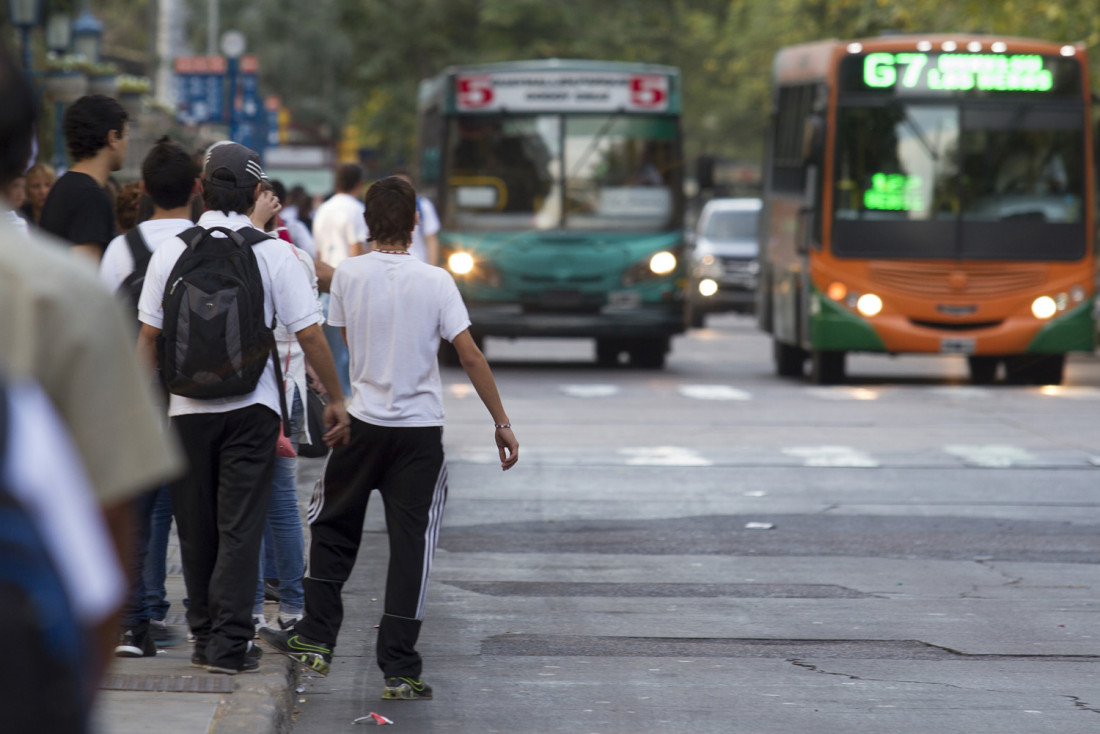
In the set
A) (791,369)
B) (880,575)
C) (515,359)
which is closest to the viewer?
(880,575)

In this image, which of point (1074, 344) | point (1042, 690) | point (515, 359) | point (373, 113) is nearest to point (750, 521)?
point (1042, 690)

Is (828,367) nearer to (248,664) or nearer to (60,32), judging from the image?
(60,32)

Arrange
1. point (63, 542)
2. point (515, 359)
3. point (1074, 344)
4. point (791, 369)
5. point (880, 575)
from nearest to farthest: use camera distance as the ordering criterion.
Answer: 1. point (63, 542)
2. point (880, 575)
3. point (1074, 344)
4. point (791, 369)
5. point (515, 359)

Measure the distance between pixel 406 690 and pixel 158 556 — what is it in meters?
0.99

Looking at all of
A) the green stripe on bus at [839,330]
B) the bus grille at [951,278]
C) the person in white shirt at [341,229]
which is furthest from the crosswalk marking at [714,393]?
the person in white shirt at [341,229]

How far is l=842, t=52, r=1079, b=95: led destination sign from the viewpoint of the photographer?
19031mm

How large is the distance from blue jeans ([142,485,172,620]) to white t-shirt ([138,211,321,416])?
0.55 meters

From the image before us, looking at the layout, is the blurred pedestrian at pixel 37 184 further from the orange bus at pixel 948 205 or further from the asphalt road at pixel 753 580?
the orange bus at pixel 948 205

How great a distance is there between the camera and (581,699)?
588 centimetres

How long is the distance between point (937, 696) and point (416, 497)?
5.56 feet

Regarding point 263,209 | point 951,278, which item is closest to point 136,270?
point 263,209

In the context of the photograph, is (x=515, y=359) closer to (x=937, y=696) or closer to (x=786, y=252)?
(x=786, y=252)

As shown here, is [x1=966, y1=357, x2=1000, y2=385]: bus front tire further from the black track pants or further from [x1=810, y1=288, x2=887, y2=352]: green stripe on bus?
the black track pants

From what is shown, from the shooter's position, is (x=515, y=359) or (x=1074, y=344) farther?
(x=515, y=359)
